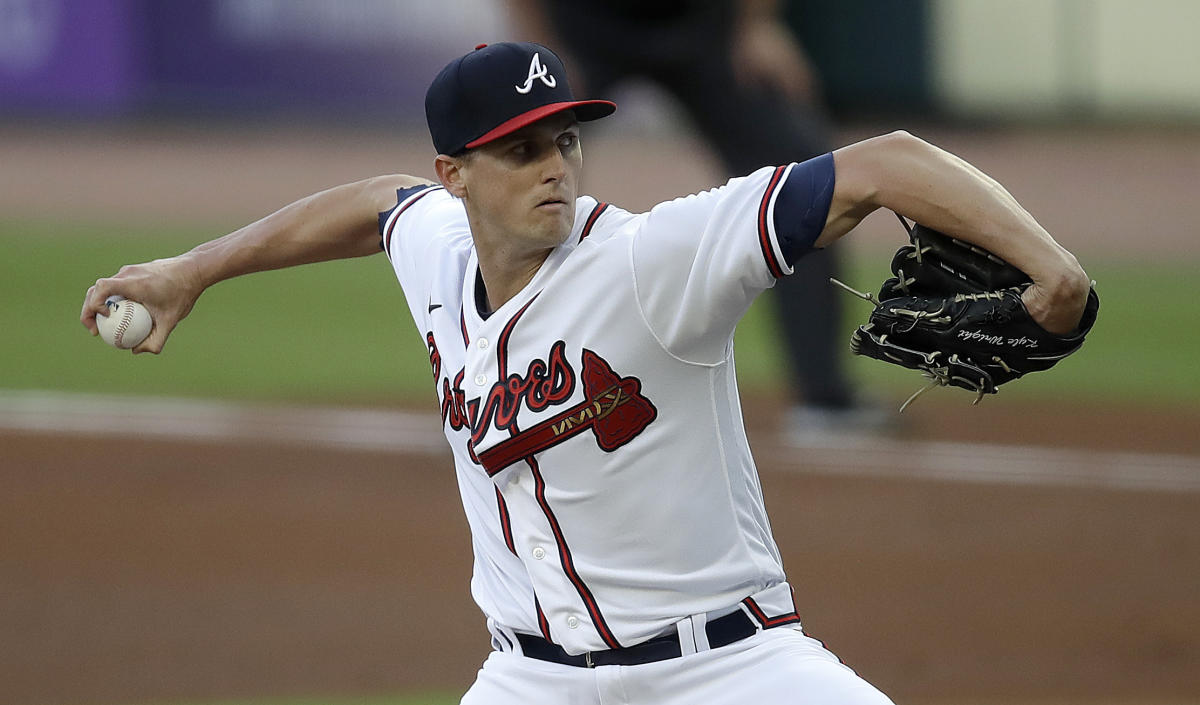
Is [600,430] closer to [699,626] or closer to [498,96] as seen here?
[699,626]

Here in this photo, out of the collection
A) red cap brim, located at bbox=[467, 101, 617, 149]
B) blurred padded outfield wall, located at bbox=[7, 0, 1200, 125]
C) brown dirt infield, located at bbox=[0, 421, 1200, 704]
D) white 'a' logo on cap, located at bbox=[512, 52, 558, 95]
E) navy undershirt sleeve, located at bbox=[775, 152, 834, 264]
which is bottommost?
brown dirt infield, located at bbox=[0, 421, 1200, 704]

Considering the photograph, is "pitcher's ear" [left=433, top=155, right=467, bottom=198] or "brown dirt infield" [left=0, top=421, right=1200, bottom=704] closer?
"pitcher's ear" [left=433, top=155, right=467, bottom=198]

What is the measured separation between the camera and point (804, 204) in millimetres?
2463

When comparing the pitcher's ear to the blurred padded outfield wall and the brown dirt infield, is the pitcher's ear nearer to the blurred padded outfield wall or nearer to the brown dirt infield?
the brown dirt infield

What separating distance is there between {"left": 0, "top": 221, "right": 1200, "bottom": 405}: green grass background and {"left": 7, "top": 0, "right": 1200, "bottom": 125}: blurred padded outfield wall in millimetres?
3860

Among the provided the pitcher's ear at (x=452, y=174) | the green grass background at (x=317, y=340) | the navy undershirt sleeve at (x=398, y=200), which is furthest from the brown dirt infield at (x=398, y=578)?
the pitcher's ear at (x=452, y=174)

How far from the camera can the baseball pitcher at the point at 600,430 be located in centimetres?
269

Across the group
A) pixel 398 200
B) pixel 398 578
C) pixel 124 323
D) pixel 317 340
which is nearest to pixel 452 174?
pixel 398 200

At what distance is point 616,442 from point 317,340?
7.33 metres

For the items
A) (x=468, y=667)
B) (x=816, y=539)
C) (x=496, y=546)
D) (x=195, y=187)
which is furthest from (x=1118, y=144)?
(x=496, y=546)

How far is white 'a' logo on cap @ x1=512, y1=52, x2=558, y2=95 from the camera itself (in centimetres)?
271

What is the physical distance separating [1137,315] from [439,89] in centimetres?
844

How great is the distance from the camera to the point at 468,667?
5.03m

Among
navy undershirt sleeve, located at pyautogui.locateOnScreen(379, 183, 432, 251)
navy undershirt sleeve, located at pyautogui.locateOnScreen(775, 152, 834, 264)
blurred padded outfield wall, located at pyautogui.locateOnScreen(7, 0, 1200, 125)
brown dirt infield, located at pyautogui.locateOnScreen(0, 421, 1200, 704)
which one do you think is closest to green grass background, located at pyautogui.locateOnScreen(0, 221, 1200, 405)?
brown dirt infield, located at pyautogui.locateOnScreen(0, 421, 1200, 704)
